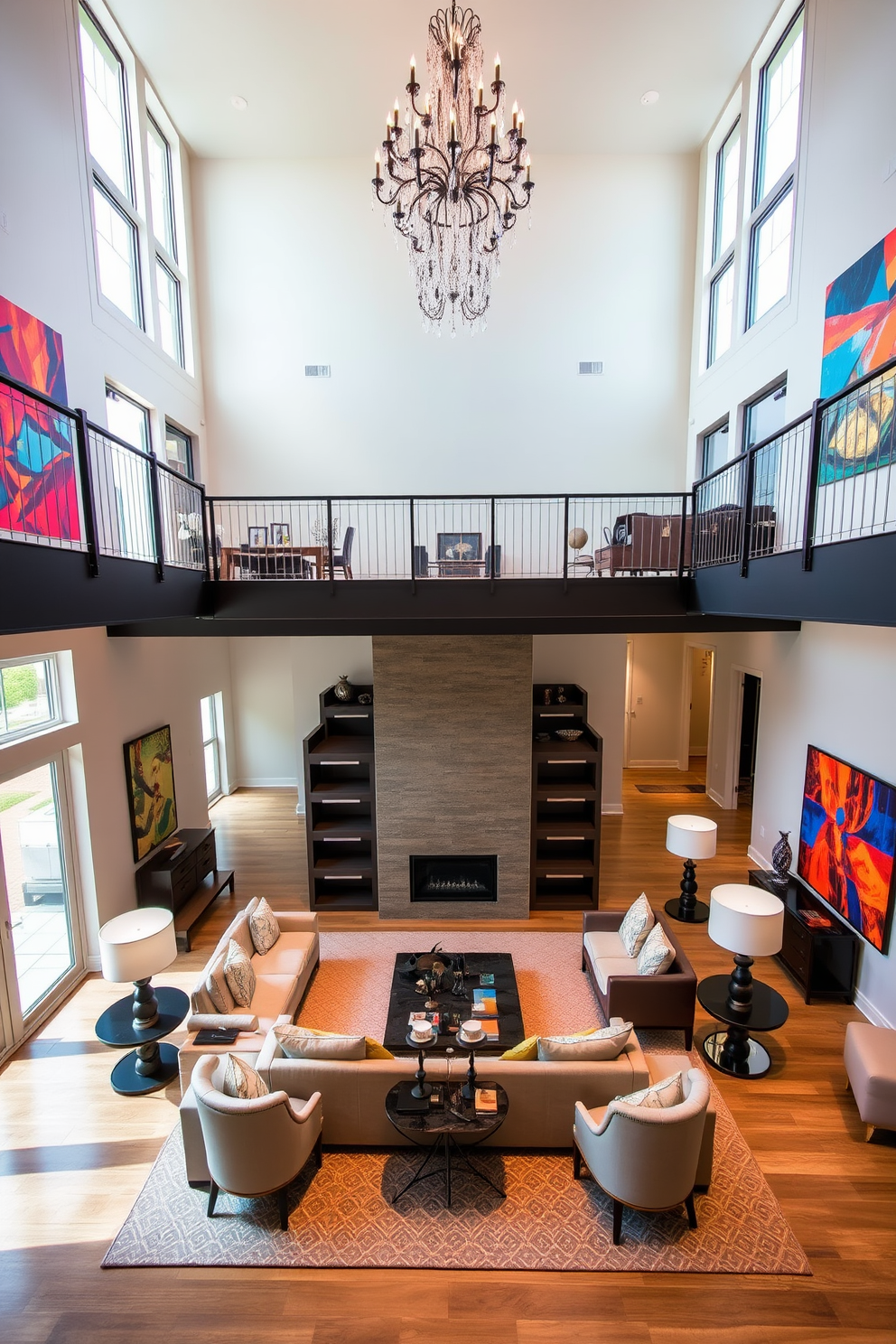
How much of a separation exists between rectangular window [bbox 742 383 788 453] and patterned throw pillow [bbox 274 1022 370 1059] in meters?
7.38

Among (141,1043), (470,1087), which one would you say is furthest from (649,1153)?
(141,1043)

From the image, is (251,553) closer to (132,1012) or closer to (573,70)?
(132,1012)

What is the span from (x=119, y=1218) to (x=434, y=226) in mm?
8131

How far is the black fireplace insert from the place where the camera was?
725 cm

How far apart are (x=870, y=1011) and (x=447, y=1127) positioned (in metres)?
4.09

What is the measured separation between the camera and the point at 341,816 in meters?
7.96

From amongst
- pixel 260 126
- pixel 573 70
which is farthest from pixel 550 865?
pixel 260 126

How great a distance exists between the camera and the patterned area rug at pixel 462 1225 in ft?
11.3

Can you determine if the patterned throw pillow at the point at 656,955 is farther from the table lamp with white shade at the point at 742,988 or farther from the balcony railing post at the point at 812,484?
the balcony railing post at the point at 812,484

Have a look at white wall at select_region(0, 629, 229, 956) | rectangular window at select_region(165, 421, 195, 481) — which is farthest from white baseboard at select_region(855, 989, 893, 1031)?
rectangular window at select_region(165, 421, 195, 481)

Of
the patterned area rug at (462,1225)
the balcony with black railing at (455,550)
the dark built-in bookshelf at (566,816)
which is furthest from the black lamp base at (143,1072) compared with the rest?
the dark built-in bookshelf at (566,816)

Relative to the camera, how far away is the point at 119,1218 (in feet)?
12.2

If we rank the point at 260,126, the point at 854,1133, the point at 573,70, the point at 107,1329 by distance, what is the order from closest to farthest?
the point at 107,1329 < the point at 854,1133 < the point at 573,70 < the point at 260,126

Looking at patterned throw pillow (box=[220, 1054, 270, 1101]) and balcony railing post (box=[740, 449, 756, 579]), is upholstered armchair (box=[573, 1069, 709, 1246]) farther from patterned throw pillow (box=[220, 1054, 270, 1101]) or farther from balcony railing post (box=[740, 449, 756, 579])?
balcony railing post (box=[740, 449, 756, 579])
